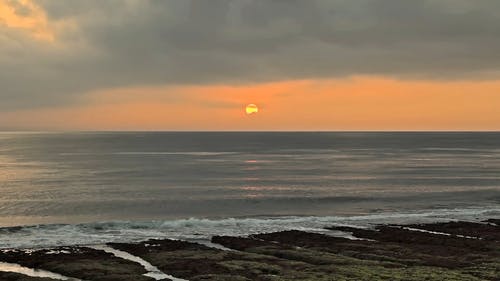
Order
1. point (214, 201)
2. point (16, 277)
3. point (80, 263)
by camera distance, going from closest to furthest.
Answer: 1. point (16, 277)
2. point (80, 263)
3. point (214, 201)

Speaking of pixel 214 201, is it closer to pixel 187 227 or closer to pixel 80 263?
pixel 187 227

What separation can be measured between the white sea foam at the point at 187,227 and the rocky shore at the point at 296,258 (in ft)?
14.0

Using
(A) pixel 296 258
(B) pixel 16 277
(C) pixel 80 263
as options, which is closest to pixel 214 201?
(A) pixel 296 258

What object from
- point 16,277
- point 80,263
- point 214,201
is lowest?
point 214,201

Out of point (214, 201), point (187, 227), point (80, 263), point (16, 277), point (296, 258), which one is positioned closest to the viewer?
point (16, 277)

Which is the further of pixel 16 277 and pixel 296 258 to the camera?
pixel 296 258

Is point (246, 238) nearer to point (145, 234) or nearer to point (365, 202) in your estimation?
point (145, 234)

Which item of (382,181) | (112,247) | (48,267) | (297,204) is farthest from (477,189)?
(48,267)

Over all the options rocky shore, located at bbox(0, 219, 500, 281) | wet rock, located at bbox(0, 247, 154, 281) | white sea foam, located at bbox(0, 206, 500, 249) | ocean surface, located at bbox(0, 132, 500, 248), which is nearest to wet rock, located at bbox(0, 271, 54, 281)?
rocky shore, located at bbox(0, 219, 500, 281)

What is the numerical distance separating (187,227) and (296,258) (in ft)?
70.9

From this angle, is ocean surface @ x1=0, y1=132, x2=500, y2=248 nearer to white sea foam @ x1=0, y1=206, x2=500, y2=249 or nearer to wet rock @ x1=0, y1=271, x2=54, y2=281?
white sea foam @ x1=0, y1=206, x2=500, y2=249

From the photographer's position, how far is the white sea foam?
165ft

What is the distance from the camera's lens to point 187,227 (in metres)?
58.6

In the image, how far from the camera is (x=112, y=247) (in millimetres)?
45688
